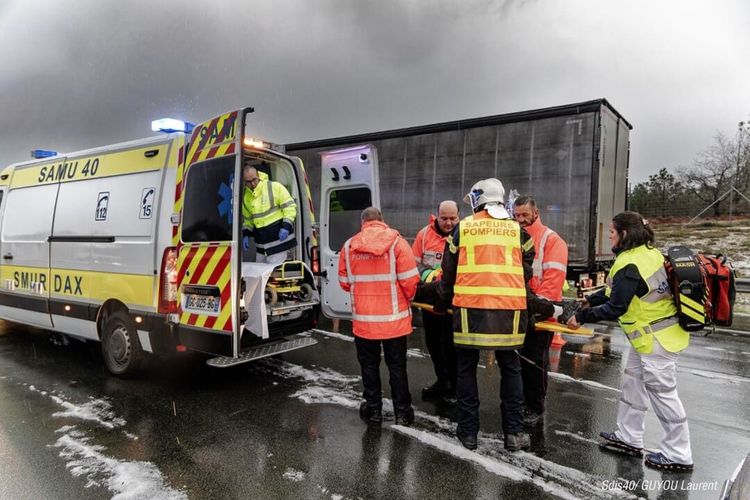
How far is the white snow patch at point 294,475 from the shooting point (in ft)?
9.42

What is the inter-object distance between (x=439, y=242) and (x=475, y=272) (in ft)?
4.29

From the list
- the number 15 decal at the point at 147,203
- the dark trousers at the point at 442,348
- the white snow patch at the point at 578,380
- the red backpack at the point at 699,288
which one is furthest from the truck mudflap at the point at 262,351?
the red backpack at the point at 699,288

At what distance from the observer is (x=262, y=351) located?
4.25 m

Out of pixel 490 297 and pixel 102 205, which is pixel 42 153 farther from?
pixel 490 297

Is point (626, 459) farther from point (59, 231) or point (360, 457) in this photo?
point (59, 231)

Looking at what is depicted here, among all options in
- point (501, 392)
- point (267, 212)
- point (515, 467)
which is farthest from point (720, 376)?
point (267, 212)

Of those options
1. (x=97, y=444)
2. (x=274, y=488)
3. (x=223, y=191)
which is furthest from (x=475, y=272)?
(x=97, y=444)

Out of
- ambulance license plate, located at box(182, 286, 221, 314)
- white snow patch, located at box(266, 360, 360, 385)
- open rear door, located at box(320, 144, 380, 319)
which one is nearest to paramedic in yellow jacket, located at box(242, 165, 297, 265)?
open rear door, located at box(320, 144, 380, 319)

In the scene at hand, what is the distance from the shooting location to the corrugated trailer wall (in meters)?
8.34

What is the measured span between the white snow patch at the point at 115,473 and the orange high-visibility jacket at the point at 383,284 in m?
1.62

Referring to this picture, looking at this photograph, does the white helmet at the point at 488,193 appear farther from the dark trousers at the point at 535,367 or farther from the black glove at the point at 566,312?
the dark trousers at the point at 535,367

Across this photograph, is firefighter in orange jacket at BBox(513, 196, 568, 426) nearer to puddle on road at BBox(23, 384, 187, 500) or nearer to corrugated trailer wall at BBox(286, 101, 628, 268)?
puddle on road at BBox(23, 384, 187, 500)

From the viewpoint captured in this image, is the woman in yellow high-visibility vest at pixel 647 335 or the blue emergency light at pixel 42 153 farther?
the blue emergency light at pixel 42 153

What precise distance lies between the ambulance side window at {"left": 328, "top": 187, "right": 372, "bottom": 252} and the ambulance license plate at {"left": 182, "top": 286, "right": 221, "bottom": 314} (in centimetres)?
221
